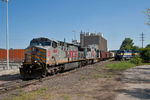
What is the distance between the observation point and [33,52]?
1244 cm

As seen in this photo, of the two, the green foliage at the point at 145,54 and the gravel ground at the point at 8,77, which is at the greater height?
the green foliage at the point at 145,54

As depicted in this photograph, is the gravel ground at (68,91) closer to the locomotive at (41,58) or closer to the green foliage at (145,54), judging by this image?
the locomotive at (41,58)

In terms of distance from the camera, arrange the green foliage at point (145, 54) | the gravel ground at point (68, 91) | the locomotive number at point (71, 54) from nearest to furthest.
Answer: the gravel ground at point (68, 91) → the locomotive number at point (71, 54) → the green foliage at point (145, 54)

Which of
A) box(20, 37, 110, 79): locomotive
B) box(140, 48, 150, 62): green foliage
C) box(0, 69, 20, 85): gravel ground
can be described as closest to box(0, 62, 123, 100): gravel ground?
box(20, 37, 110, 79): locomotive

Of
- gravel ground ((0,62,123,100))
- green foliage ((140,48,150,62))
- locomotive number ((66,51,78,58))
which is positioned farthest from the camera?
green foliage ((140,48,150,62))

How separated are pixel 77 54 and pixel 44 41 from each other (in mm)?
7962

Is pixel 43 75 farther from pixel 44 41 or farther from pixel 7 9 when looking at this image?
pixel 7 9

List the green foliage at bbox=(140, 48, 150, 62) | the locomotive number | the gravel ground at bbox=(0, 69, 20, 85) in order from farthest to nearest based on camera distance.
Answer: the green foliage at bbox=(140, 48, 150, 62) → the locomotive number → the gravel ground at bbox=(0, 69, 20, 85)

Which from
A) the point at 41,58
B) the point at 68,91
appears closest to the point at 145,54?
the point at 41,58

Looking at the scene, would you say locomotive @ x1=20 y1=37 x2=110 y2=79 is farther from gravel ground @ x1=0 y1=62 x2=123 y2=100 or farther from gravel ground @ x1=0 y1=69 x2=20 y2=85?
gravel ground @ x1=0 y1=62 x2=123 y2=100

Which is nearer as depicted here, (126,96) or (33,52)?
(126,96)

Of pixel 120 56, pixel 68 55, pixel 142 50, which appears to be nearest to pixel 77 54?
pixel 68 55

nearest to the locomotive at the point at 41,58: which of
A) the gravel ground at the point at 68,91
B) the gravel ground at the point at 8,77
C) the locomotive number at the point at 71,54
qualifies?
the gravel ground at the point at 8,77

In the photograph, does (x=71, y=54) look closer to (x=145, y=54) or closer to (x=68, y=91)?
(x=68, y=91)
